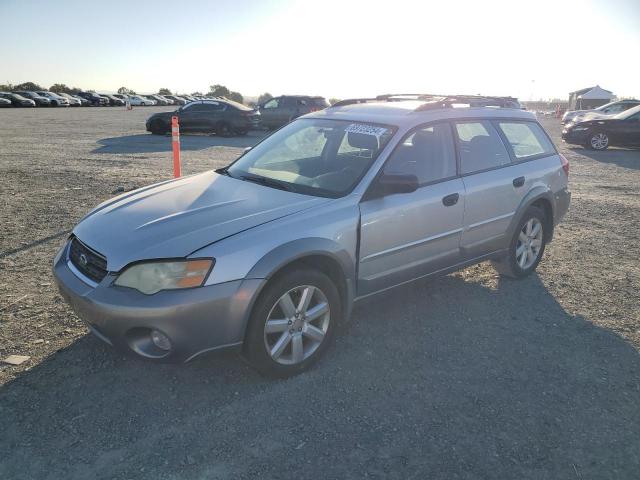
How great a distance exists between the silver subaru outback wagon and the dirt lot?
35cm

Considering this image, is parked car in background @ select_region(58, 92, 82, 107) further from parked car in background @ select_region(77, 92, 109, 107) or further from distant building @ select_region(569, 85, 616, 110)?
distant building @ select_region(569, 85, 616, 110)

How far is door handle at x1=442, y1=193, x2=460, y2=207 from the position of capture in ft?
13.3

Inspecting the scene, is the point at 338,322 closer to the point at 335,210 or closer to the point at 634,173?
the point at 335,210

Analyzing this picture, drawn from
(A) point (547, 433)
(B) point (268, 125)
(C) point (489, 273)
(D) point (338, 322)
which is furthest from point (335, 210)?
(B) point (268, 125)

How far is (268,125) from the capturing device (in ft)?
73.8

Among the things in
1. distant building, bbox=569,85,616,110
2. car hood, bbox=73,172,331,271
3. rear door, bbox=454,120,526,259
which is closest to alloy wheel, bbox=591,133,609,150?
rear door, bbox=454,120,526,259

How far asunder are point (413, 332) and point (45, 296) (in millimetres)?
3095

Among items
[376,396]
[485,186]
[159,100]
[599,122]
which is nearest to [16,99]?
[159,100]

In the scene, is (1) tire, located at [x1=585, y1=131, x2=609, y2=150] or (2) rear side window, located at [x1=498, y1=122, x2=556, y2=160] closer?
(2) rear side window, located at [x1=498, y1=122, x2=556, y2=160]

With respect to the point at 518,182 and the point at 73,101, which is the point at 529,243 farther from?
the point at 73,101

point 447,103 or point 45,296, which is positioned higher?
point 447,103

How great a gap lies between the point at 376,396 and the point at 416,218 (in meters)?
1.38

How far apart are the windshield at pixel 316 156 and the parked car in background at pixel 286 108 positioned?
17.3m

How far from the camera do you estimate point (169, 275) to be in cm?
288
